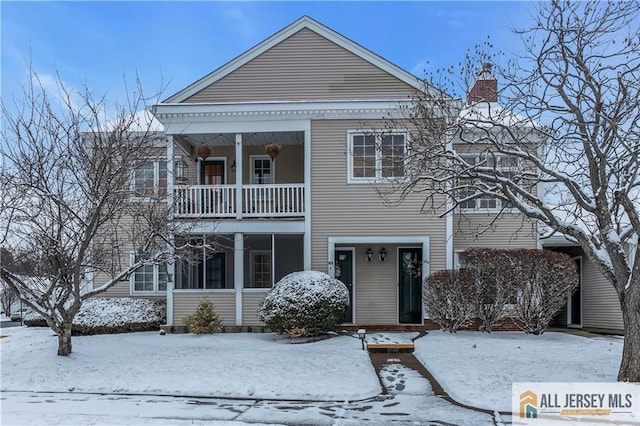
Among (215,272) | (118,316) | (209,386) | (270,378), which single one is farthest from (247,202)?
(209,386)

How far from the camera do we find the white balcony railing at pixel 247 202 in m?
15.3

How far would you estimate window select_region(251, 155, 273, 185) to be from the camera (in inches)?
691

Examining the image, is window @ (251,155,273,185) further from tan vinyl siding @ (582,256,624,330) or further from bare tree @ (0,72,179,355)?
tan vinyl siding @ (582,256,624,330)

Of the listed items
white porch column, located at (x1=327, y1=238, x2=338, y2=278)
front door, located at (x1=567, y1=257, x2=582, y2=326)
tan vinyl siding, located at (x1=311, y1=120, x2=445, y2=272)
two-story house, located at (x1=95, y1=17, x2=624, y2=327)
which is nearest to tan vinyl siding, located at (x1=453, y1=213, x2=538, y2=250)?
two-story house, located at (x1=95, y1=17, x2=624, y2=327)

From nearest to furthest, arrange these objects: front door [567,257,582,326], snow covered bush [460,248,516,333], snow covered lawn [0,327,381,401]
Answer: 1. snow covered lawn [0,327,381,401]
2. snow covered bush [460,248,516,333]
3. front door [567,257,582,326]

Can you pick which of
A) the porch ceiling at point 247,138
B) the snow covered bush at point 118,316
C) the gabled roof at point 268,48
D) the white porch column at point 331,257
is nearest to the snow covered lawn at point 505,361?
the white porch column at point 331,257

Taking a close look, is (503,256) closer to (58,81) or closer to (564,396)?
(564,396)

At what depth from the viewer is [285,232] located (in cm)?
1516

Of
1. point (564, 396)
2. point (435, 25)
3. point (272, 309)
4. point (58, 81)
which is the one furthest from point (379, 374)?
point (58, 81)

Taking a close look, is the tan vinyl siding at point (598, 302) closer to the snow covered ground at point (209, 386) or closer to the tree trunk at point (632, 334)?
the tree trunk at point (632, 334)

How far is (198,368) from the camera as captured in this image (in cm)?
974

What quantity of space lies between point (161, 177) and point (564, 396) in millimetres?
12906

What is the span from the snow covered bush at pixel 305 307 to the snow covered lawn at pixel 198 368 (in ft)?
1.45

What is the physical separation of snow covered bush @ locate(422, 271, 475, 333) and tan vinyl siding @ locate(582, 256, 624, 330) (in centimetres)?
456
